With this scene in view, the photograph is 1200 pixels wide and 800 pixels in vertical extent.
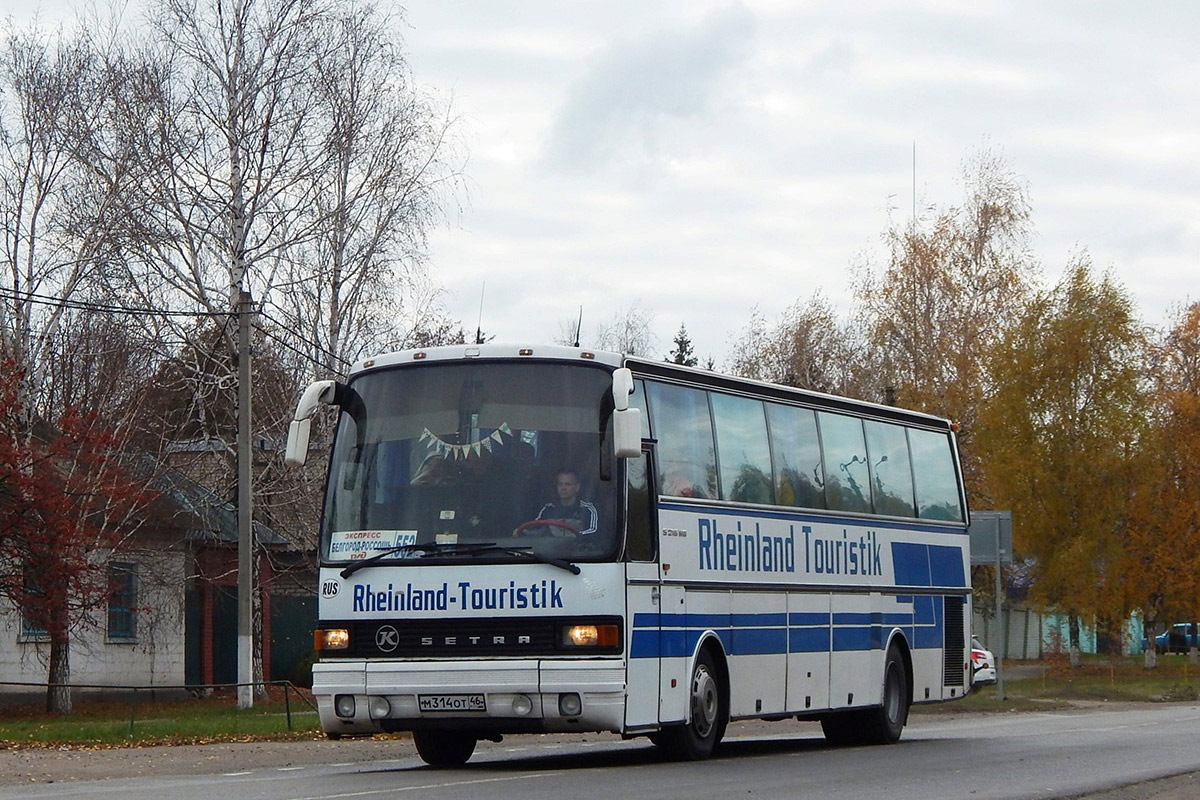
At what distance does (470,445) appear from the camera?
15.5 m

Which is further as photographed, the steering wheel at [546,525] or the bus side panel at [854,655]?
the bus side panel at [854,655]

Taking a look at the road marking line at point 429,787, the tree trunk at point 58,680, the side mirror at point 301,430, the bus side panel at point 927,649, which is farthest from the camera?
the tree trunk at point 58,680

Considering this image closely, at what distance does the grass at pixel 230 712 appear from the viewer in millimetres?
24734

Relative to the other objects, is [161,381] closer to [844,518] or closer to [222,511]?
[222,511]

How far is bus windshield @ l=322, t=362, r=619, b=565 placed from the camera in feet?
50.2

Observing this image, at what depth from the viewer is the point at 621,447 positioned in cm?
1504

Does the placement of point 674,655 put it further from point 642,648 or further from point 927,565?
point 927,565

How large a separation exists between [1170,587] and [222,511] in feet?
87.9

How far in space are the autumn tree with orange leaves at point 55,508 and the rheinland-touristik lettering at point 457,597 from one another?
53.1ft

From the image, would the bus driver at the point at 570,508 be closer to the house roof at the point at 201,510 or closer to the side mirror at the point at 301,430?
the side mirror at the point at 301,430

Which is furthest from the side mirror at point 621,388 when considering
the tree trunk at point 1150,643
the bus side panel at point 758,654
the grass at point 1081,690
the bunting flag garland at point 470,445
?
the tree trunk at point 1150,643

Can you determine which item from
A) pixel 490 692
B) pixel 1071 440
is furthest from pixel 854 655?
pixel 1071 440

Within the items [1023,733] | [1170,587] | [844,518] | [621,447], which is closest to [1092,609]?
[1170,587]

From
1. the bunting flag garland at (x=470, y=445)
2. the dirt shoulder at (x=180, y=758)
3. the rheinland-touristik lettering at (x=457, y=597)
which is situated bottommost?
the dirt shoulder at (x=180, y=758)
